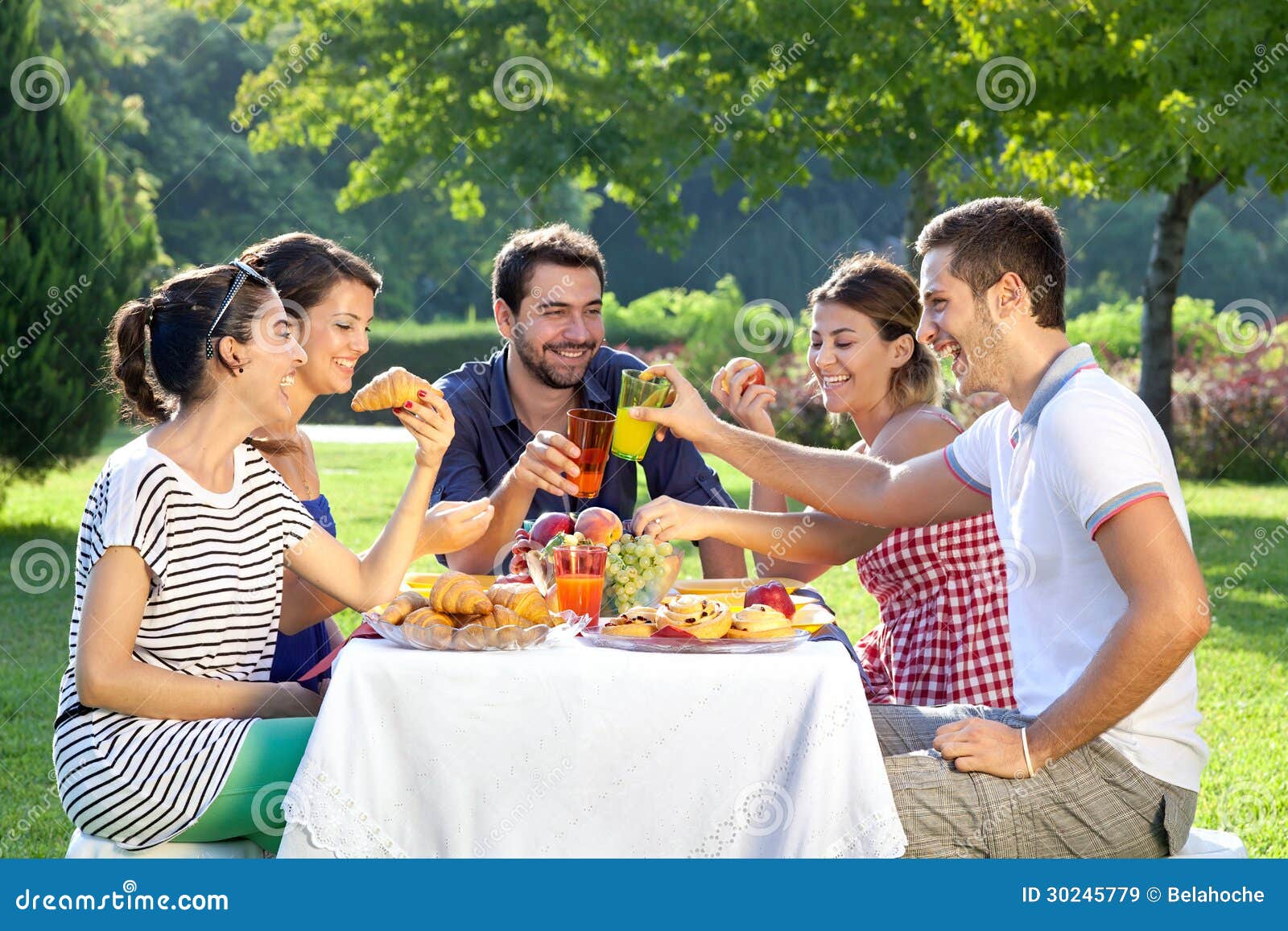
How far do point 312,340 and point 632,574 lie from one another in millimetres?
1366

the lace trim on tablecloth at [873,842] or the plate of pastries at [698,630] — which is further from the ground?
the plate of pastries at [698,630]

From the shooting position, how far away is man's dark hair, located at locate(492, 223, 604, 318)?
187 inches

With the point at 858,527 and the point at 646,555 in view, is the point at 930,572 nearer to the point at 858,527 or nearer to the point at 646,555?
the point at 858,527

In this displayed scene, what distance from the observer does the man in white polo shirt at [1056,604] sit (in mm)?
2736

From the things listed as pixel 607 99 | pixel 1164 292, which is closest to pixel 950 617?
pixel 1164 292

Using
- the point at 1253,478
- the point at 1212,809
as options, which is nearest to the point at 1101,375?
the point at 1212,809

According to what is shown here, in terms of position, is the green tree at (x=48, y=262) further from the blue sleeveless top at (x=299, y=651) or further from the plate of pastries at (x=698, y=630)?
the plate of pastries at (x=698, y=630)

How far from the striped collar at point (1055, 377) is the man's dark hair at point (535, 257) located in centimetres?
196

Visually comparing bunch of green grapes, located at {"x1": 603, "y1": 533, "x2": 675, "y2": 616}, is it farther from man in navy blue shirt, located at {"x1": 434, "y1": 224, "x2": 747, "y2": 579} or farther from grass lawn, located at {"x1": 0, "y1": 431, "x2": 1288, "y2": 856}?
grass lawn, located at {"x1": 0, "y1": 431, "x2": 1288, "y2": 856}

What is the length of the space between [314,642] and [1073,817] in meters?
2.11

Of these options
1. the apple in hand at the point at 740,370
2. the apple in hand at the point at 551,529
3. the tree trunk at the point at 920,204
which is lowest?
the apple in hand at the point at 551,529

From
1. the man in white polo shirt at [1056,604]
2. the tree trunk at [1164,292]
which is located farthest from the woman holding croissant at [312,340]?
the tree trunk at [1164,292]

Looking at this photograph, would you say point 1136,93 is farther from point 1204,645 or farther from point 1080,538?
point 1080,538
